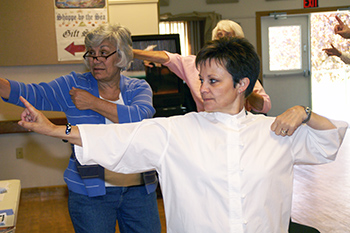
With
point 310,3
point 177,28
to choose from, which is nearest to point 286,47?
point 310,3

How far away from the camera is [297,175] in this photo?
5594 millimetres

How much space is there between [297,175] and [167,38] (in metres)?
2.76

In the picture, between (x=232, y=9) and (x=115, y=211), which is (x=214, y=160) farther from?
(x=232, y=9)

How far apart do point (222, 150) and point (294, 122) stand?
26cm

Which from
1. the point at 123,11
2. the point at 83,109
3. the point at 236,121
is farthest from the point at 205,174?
the point at 123,11

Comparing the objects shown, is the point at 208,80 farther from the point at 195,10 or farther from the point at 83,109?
the point at 195,10

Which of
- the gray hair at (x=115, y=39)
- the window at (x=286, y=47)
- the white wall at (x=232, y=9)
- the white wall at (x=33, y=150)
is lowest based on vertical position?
the white wall at (x=33, y=150)

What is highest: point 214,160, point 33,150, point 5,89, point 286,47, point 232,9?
point 232,9

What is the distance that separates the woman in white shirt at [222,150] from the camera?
1294 mm

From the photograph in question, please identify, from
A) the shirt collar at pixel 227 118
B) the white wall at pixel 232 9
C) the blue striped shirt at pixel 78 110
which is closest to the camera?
the shirt collar at pixel 227 118

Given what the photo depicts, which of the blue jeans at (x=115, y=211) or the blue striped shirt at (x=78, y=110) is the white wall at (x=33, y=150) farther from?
the blue jeans at (x=115, y=211)

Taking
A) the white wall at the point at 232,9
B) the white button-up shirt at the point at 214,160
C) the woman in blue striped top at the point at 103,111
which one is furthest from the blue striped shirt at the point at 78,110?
the white wall at the point at 232,9

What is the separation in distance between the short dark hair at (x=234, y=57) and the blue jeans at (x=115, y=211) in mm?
667

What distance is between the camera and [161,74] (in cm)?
431
